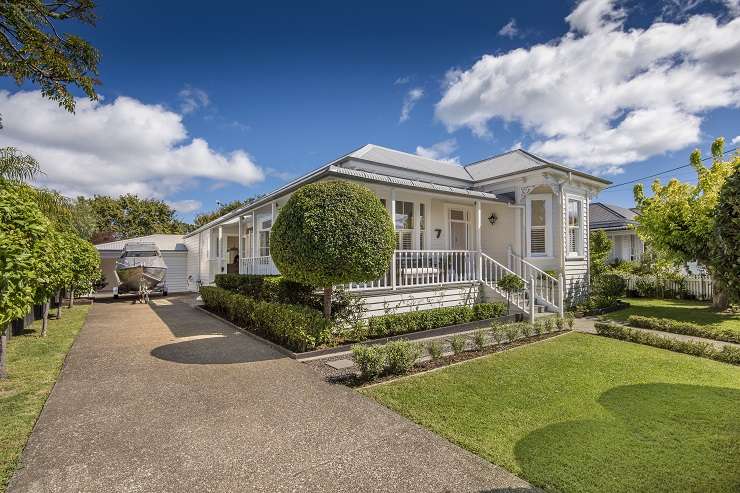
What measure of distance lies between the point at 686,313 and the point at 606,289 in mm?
2337

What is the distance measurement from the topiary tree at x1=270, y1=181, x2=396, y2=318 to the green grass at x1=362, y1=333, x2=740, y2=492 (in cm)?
228

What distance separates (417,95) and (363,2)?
371 cm

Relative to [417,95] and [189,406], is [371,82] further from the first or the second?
[189,406]

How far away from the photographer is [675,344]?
7203 mm

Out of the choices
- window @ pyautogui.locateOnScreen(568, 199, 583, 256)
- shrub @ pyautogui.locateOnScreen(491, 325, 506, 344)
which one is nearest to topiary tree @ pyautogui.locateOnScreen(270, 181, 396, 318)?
shrub @ pyautogui.locateOnScreen(491, 325, 506, 344)

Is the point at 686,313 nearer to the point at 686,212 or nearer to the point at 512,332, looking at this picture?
the point at 686,212

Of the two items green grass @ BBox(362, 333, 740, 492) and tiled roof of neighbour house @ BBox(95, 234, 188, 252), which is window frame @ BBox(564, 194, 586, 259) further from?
tiled roof of neighbour house @ BBox(95, 234, 188, 252)

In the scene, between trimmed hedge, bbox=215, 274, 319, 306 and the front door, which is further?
the front door

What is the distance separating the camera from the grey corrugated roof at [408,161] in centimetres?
1254

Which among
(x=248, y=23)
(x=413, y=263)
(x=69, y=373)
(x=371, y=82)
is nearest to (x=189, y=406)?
(x=69, y=373)

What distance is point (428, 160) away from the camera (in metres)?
15.0

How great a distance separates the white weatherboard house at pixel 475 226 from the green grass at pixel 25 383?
18.3 ft

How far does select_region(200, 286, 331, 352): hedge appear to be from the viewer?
6.62 meters

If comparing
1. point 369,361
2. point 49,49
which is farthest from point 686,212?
point 49,49
